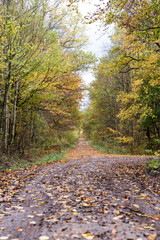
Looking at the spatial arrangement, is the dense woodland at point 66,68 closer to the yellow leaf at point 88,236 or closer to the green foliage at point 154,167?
the green foliage at point 154,167

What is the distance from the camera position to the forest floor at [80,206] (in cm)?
276

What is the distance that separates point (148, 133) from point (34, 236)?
15308mm

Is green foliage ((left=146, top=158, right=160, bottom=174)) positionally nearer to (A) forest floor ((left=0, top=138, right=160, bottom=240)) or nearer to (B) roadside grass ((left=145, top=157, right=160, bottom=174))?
(B) roadside grass ((left=145, top=157, right=160, bottom=174))

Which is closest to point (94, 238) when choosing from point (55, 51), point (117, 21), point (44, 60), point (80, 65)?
point (117, 21)

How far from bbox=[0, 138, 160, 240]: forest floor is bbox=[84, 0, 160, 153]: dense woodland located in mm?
1970

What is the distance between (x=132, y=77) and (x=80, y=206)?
1454cm

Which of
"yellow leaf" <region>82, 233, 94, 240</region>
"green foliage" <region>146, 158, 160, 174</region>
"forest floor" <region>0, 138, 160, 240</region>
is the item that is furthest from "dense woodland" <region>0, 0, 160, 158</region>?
"yellow leaf" <region>82, 233, 94, 240</region>

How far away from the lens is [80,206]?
3.98 metres

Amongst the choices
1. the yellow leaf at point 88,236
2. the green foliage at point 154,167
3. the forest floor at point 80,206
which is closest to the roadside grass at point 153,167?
the green foliage at point 154,167

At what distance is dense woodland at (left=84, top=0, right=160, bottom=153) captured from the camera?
6531mm

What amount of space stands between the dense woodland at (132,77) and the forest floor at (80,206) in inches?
77.6

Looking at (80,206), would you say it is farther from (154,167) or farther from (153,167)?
(153,167)

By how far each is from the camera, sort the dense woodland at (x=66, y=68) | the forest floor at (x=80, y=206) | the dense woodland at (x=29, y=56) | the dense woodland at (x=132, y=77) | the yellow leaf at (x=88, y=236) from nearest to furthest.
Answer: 1. the yellow leaf at (x=88, y=236)
2. the forest floor at (x=80, y=206)
3. the dense woodland at (x=132, y=77)
4. the dense woodland at (x=66, y=68)
5. the dense woodland at (x=29, y=56)

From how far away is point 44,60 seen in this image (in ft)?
29.2
